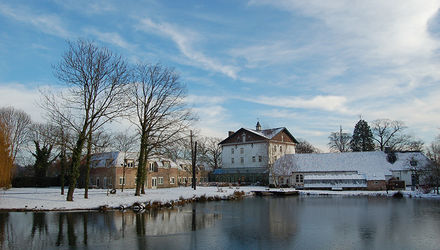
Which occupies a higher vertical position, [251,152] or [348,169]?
[251,152]

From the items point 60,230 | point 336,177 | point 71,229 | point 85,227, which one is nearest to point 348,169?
point 336,177

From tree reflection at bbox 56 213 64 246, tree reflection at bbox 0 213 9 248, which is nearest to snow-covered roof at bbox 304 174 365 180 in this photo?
tree reflection at bbox 56 213 64 246

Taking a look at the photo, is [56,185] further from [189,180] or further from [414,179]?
[414,179]

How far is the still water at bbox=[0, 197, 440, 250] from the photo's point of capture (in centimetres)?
1198

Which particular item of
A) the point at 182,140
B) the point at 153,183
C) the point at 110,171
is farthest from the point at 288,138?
the point at 182,140

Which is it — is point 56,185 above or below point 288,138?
below

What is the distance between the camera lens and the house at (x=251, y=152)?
190 feet

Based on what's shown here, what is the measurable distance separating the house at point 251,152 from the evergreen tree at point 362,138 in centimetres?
1542

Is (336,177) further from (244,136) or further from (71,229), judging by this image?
(71,229)

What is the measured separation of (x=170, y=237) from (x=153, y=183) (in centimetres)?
3563

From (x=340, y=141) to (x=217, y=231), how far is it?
223 feet

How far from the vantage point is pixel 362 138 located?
70.8 meters

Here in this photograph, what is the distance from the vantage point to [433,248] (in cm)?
1139

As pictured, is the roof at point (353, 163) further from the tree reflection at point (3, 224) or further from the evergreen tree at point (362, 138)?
the tree reflection at point (3, 224)
